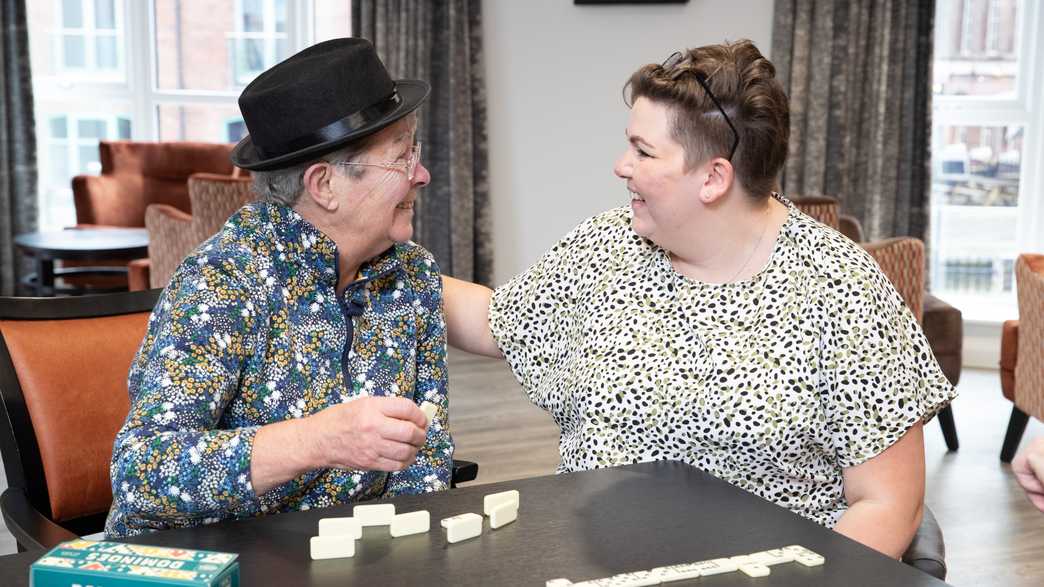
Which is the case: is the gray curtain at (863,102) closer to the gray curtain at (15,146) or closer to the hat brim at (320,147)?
the gray curtain at (15,146)

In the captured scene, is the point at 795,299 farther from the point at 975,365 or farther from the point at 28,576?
the point at 975,365

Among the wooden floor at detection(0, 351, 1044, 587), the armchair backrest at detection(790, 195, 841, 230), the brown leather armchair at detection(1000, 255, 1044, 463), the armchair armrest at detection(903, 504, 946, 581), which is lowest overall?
the wooden floor at detection(0, 351, 1044, 587)

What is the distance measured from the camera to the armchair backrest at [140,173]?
654 cm

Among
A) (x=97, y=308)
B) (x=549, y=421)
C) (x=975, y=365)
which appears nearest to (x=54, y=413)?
(x=97, y=308)

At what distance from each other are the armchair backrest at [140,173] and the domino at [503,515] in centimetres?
550

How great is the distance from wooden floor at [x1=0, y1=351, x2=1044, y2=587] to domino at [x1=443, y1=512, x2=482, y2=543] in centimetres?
239

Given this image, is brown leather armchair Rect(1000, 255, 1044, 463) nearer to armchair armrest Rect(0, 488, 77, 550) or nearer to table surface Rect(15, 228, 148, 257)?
armchair armrest Rect(0, 488, 77, 550)

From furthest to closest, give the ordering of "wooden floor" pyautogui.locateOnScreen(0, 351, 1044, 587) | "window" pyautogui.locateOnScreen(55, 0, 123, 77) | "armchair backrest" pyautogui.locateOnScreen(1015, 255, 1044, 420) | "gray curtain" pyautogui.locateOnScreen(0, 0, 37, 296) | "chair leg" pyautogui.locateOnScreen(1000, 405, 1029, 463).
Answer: "window" pyautogui.locateOnScreen(55, 0, 123, 77) → "gray curtain" pyautogui.locateOnScreen(0, 0, 37, 296) → "chair leg" pyautogui.locateOnScreen(1000, 405, 1029, 463) → "armchair backrest" pyautogui.locateOnScreen(1015, 255, 1044, 420) → "wooden floor" pyautogui.locateOnScreen(0, 351, 1044, 587)

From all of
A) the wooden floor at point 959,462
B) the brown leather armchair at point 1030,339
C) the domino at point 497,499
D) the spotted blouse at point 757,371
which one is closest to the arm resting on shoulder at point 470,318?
the spotted blouse at point 757,371

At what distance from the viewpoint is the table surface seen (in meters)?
5.45

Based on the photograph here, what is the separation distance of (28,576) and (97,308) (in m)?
0.84

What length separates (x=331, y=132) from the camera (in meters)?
1.75

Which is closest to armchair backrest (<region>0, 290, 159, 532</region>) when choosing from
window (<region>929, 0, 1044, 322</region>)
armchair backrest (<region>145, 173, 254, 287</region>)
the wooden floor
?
the wooden floor

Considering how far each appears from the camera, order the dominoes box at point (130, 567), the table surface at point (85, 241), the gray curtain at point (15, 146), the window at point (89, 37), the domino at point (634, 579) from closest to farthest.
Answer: the dominoes box at point (130, 567), the domino at point (634, 579), the table surface at point (85, 241), the gray curtain at point (15, 146), the window at point (89, 37)
